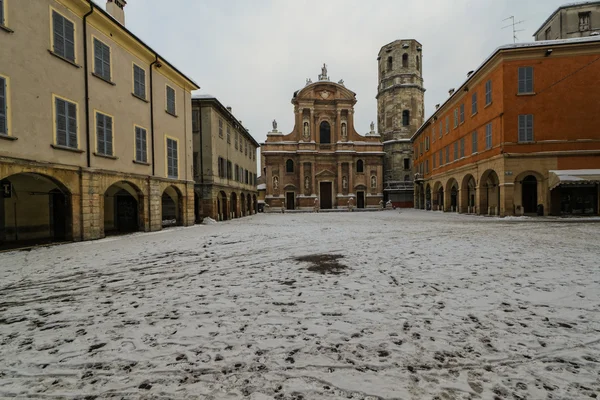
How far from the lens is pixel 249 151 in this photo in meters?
33.8

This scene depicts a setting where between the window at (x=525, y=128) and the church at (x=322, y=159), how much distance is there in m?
24.6

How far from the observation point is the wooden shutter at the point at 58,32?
1027 centimetres

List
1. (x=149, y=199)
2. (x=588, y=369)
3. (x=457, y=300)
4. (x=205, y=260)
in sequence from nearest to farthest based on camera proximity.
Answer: (x=588, y=369)
(x=457, y=300)
(x=205, y=260)
(x=149, y=199)

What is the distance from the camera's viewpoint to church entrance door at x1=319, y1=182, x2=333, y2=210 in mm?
44744

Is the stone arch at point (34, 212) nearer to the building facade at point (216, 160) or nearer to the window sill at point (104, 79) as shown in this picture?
the window sill at point (104, 79)

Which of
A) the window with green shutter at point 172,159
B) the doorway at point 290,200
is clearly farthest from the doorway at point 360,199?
the window with green shutter at point 172,159

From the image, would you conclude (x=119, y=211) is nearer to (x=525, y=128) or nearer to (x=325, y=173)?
(x=525, y=128)

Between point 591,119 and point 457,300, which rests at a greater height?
point 591,119

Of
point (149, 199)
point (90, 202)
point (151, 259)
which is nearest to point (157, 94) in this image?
point (149, 199)

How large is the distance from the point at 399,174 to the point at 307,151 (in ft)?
56.0

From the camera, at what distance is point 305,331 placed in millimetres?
3250

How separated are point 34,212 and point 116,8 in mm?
11362

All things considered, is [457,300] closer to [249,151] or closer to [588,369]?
[588,369]

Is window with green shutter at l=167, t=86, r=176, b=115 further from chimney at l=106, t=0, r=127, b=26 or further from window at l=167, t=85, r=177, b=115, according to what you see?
chimney at l=106, t=0, r=127, b=26
